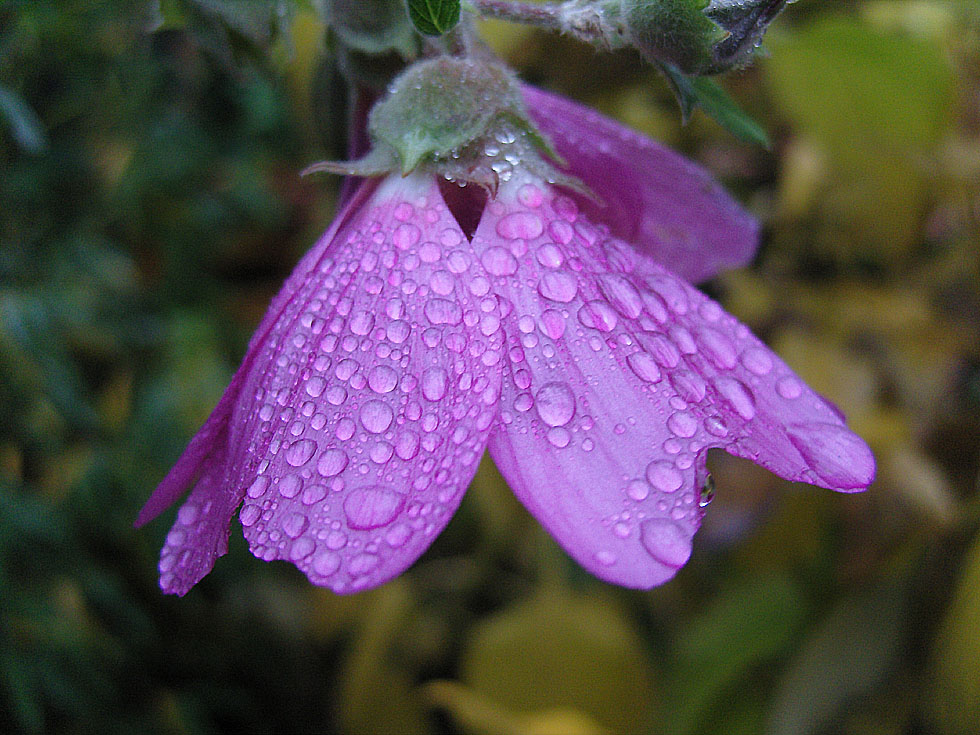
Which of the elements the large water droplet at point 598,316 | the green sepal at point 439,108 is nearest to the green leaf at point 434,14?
the green sepal at point 439,108

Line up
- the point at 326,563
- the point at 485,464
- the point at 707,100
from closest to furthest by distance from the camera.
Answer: the point at 326,563 < the point at 707,100 < the point at 485,464

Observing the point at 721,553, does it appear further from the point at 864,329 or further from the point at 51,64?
the point at 51,64

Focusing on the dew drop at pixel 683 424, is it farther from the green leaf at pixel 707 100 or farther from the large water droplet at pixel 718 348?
the green leaf at pixel 707 100

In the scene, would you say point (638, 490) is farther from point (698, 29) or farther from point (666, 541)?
point (698, 29)

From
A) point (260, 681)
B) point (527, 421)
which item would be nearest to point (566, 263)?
point (527, 421)

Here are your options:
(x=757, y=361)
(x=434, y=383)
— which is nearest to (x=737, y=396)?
(x=757, y=361)

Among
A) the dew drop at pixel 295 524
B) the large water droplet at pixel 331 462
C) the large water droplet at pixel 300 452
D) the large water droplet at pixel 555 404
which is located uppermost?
the large water droplet at pixel 555 404
